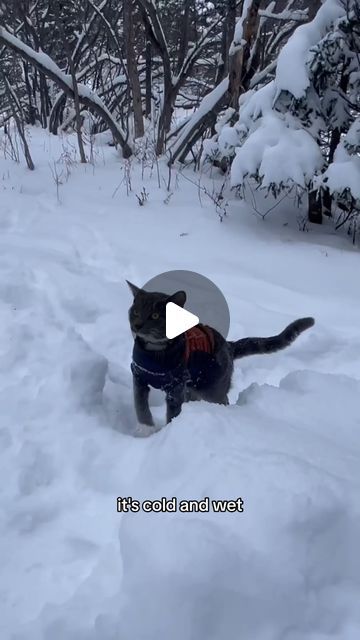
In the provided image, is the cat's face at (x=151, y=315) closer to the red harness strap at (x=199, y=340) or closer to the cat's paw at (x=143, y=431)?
the red harness strap at (x=199, y=340)

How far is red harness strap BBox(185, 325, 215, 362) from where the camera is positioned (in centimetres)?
232

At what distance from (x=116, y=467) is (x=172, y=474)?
0.37 meters

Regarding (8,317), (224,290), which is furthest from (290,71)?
(8,317)

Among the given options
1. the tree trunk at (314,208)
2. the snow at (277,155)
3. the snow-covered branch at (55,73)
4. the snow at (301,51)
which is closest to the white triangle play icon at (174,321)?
the snow at (277,155)

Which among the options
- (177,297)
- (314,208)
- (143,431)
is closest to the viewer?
(177,297)

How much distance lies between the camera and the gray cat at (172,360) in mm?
2197

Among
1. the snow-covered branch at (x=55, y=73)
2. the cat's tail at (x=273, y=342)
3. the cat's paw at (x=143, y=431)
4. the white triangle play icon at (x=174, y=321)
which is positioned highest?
the snow-covered branch at (x=55, y=73)

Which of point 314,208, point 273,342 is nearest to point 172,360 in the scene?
point 273,342

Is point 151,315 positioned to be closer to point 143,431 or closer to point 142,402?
point 142,402

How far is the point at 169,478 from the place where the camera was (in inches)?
66.6

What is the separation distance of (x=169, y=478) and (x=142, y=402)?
0.73 metres

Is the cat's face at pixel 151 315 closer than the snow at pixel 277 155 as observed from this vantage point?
Yes

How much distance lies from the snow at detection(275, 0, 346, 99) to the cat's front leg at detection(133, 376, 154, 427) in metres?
3.53
